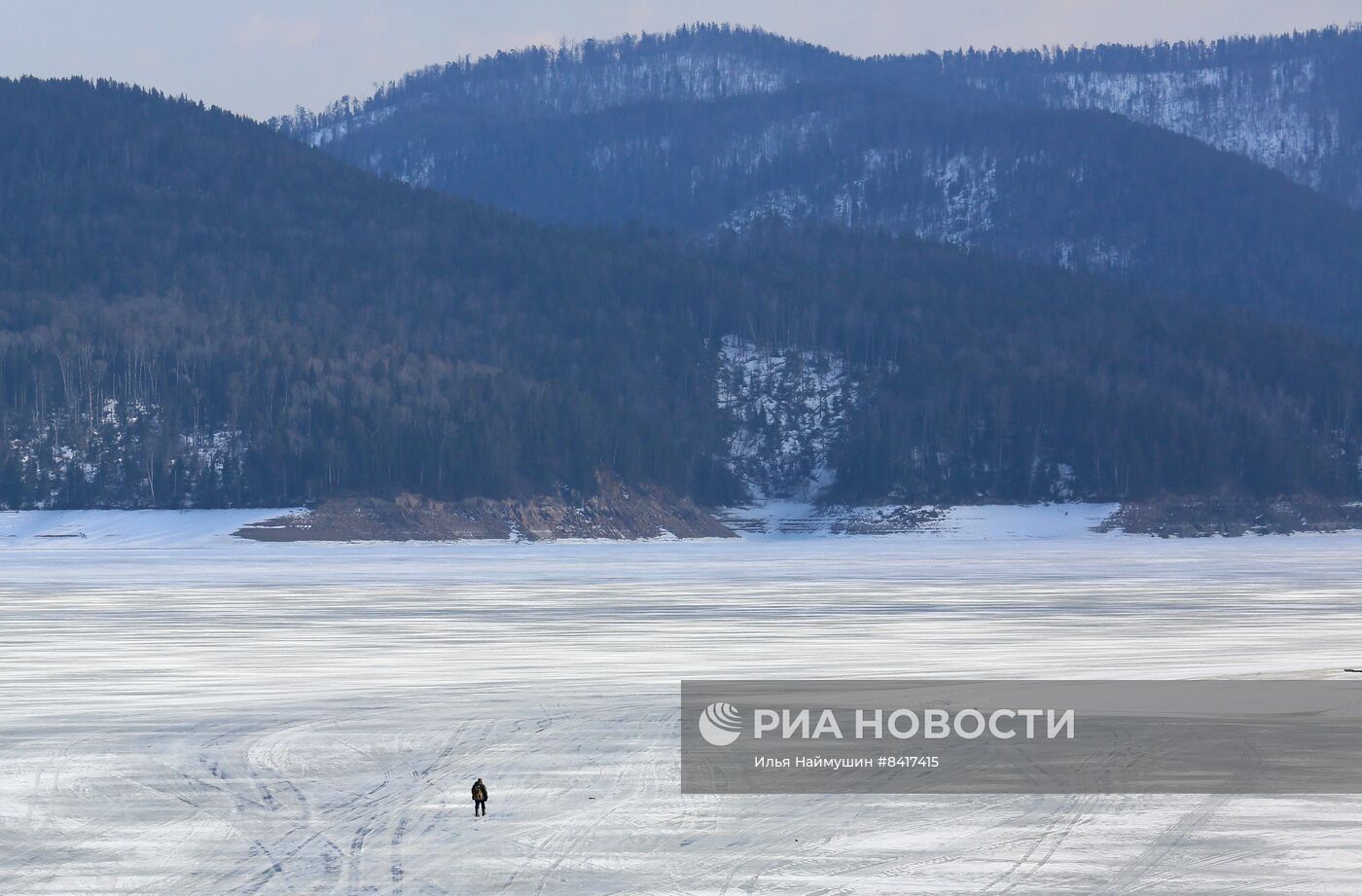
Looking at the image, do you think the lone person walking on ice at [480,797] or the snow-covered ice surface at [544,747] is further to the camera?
the lone person walking on ice at [480,797]

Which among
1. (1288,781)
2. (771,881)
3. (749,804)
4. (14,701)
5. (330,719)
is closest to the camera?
(771,881)

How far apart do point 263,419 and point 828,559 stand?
90.7m

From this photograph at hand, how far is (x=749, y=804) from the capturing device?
25828 mm

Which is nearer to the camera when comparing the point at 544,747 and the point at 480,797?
the point at 480,797

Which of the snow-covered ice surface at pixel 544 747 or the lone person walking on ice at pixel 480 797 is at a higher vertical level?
the lone person walking on ice at pixel 480 797

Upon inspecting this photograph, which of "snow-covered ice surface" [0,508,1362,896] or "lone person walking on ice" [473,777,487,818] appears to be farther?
"lone person walking on ice" [473,777,487,818]

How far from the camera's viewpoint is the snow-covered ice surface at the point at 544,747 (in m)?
22.4

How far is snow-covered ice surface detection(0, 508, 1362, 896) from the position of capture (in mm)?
22422

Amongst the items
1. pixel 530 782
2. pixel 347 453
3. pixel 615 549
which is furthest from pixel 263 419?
pixel 530 782

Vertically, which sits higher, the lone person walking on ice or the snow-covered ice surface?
the lone person walking on ice

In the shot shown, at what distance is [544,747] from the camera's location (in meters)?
30.2

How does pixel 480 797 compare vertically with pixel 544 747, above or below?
above

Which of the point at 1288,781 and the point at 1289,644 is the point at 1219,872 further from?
the point at 1289,644

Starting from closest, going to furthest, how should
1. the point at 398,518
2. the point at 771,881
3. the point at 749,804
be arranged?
1. the point at 771,881
2. the point at 749,804
3. the point at 398,518
